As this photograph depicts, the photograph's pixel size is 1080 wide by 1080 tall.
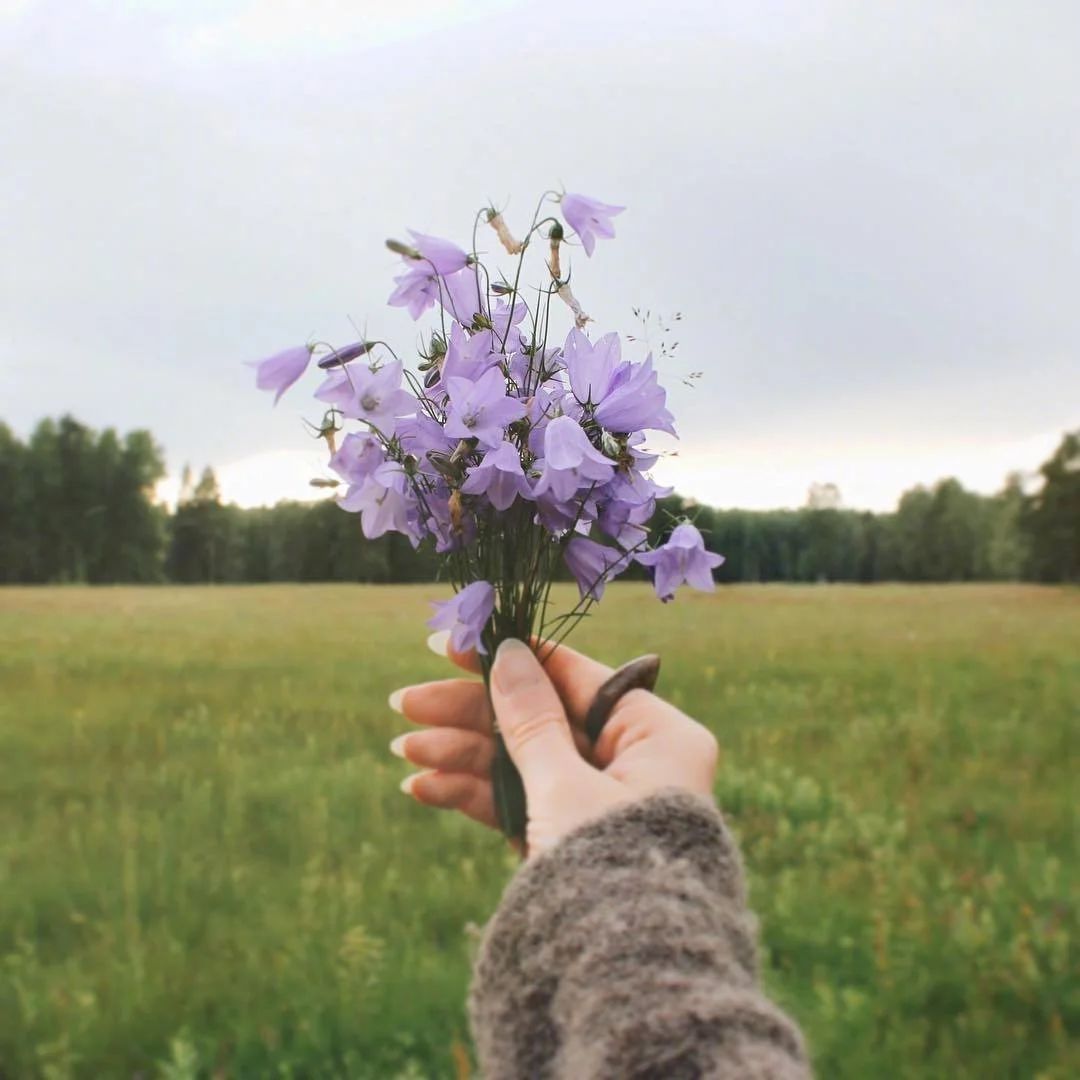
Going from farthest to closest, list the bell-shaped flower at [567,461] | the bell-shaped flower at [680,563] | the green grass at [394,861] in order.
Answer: the green grass at [394,861] < the bell-shaped flower at [680,563] < the bell-shaped flower at [567,461]

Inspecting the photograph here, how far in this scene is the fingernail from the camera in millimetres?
1404

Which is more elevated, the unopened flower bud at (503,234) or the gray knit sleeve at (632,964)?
the unopened flower bud at (503,234)

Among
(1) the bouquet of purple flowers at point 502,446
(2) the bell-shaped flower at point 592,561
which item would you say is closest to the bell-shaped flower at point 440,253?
(1) the bouquet of purple flowers at point 502,446

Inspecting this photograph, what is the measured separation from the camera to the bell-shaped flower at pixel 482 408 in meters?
1.27

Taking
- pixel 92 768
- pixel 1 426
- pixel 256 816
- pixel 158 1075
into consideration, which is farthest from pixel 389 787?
pixel 1 426

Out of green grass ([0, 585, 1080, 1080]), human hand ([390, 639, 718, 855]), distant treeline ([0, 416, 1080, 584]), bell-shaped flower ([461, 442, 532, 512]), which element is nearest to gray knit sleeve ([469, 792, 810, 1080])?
human hand ([390, 639, 718, 855])

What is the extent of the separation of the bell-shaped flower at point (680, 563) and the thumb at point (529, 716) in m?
0.23

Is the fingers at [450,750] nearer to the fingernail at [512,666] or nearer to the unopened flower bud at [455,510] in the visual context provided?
the fingernail at [512,666]

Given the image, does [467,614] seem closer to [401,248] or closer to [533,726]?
[533,726]

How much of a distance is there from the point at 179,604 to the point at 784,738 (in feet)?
22.5

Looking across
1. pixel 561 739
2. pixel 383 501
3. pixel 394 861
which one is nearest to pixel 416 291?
pixel 383 501

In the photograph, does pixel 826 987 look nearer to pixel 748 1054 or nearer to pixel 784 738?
pixel 748 1054

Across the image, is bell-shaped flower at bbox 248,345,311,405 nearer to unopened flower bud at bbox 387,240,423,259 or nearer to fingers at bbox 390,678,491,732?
unopened flower bud at bbox 387,240,423,259

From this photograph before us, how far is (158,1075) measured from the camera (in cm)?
247
